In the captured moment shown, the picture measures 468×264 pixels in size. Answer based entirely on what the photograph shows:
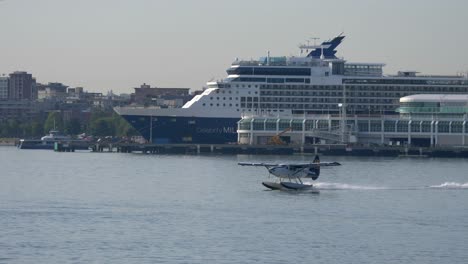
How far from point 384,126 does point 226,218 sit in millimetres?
67111

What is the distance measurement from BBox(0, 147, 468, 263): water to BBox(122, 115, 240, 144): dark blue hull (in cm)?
3619

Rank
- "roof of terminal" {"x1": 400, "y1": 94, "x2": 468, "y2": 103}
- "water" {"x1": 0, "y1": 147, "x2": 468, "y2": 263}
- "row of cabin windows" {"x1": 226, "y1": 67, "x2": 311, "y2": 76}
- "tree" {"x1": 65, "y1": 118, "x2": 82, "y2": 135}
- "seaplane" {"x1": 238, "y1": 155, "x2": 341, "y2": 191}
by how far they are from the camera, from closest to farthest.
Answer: "water" {"x1": 0, "y1": 147, "x2": 468, "y2": 263} < "seaplane" {"x1": 238, "y1": 155, "x2": 341, "y2": 191} < "roof of terminal" {"x1": 400, "y1": 94, "x2": 468, "y2": 103} < "row of cabin windows" {"x1": 226, "y1": 67, "x2": 311, "y2": 76} < "tree" {"x1": 65, "y1": 118, "x2": 82, "y2": 135}

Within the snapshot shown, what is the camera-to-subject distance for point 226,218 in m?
54.3

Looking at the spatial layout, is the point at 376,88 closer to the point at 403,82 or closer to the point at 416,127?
the point at 403,82

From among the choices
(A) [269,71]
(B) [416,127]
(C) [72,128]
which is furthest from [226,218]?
(C) [72,128]

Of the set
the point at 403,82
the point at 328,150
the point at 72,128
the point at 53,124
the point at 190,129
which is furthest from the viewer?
the point at 72,128

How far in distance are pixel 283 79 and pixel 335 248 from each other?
7822cm

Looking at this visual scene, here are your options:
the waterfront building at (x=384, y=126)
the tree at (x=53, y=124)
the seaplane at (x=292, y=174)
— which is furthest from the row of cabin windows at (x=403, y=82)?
the tree at (x=53, y=124)

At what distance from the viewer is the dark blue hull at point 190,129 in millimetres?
121938

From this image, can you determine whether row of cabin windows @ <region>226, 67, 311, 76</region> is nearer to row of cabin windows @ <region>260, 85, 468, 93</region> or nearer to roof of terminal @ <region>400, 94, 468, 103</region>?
row of cabin windows @ <region>260, 85, 468, 93</region>

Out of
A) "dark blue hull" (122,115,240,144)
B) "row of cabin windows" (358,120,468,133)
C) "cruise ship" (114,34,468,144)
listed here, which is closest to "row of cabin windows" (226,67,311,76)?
"cruise ship" (114,34,468,144)

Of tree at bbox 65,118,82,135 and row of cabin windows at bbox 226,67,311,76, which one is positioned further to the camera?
tree at bbox 65,118,82,135

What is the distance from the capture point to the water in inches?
1767

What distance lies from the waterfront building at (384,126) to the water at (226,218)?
112 feet
